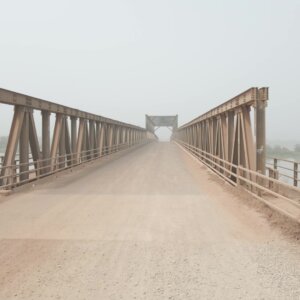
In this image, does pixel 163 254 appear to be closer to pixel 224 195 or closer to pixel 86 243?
pixel 86 243

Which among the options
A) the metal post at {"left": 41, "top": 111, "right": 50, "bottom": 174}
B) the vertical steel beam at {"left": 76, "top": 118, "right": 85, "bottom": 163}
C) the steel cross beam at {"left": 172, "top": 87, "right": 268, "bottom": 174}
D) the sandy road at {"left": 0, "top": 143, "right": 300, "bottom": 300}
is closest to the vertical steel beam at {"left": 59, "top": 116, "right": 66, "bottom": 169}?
the metal post at {"left": 41, "top": 111, "right": 50, "bottom": 174}

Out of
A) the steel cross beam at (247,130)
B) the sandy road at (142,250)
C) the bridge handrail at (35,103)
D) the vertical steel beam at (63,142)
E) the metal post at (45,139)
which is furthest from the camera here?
the vertical steel beam at (63,142)

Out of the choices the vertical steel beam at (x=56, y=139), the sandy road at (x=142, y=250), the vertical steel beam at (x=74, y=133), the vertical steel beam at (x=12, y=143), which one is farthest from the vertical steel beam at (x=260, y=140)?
the vertical steel beam at (x=74, y=133)

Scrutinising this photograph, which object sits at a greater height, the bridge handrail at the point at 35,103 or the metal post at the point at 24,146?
the bridge handrail at the point at 35,103

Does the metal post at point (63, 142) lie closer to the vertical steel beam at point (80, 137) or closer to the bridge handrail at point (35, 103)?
the bridge handrail at point (35, 103)

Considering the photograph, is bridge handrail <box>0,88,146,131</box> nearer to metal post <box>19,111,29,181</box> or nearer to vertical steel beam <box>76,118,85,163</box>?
vertical steel beam <box>76,118,85,163</box>

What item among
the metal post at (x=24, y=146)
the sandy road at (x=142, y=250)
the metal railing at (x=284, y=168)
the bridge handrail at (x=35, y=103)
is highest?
the bridge handrail at (x=35, y=103)

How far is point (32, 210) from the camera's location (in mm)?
9055

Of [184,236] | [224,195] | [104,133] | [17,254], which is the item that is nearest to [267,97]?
[224,195]

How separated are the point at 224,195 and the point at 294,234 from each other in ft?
15.3

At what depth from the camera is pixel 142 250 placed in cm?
581

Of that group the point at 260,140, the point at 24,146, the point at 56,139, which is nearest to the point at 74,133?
the point at 56,139

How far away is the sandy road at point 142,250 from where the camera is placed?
4398mm

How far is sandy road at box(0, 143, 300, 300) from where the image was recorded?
4398 mm
